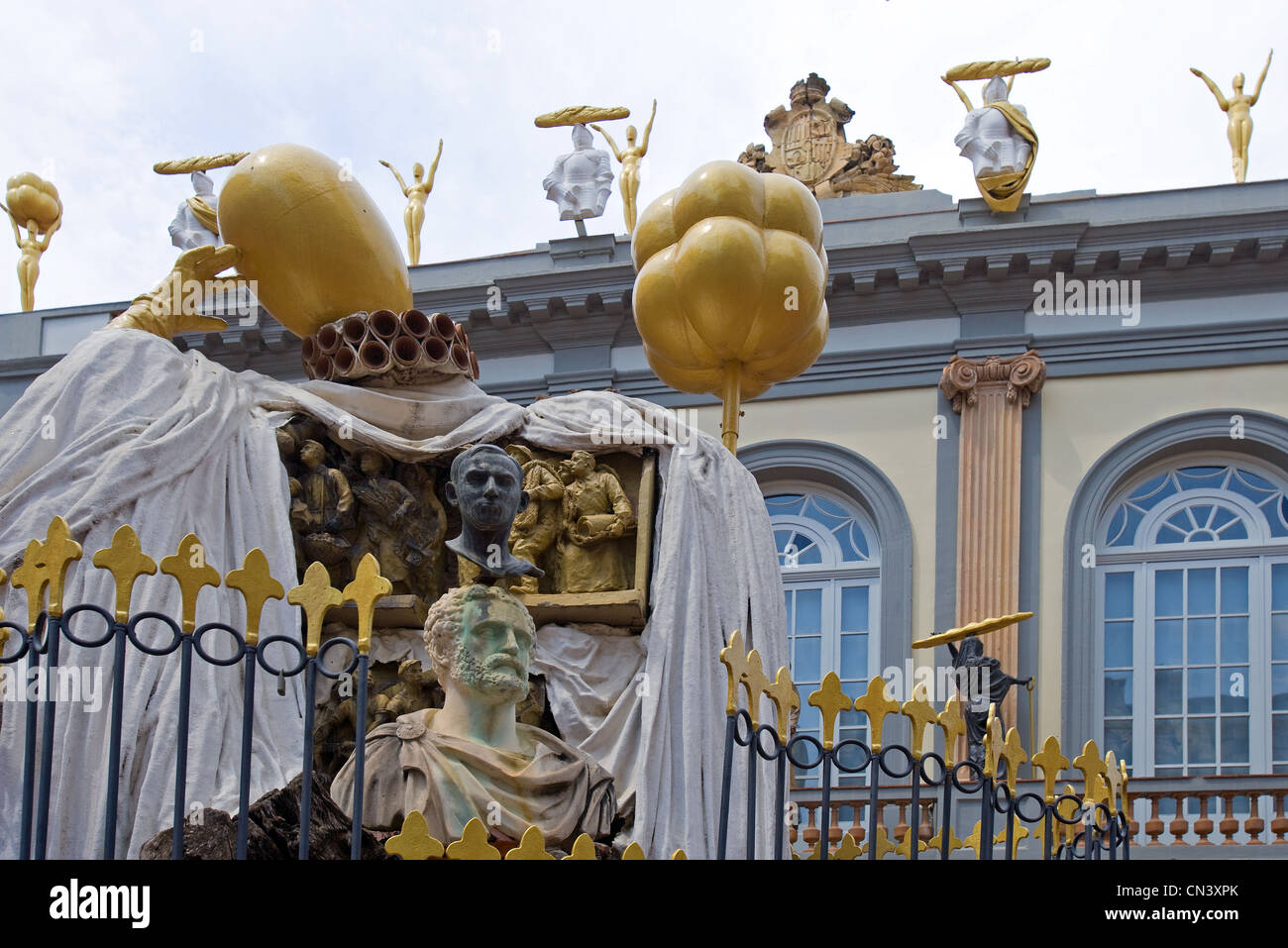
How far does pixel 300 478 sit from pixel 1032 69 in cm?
2224

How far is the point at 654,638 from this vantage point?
9250 millimetres

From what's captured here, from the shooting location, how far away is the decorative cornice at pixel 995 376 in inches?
1151

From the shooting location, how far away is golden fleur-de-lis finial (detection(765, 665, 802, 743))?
8.08 m

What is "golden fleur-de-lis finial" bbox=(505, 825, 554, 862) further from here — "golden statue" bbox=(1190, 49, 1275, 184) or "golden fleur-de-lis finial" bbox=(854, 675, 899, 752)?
"golden statue" bbox=(1190, 49, 1275, 184)

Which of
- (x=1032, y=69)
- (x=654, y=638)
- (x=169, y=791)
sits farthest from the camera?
(x=1032, y=69)

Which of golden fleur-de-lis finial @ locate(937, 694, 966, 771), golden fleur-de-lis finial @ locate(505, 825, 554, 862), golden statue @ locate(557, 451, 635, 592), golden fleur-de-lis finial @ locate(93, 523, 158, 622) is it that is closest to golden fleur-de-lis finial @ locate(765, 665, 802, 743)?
golden fleur-de-lis finial @ locate(937, 694, 966, 771)

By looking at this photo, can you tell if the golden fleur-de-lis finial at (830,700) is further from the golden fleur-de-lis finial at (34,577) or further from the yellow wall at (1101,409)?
the yellow wall at (1101,409)

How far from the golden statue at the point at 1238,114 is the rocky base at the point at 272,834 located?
2350 centimetres

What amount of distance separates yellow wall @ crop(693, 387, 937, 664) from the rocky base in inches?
841

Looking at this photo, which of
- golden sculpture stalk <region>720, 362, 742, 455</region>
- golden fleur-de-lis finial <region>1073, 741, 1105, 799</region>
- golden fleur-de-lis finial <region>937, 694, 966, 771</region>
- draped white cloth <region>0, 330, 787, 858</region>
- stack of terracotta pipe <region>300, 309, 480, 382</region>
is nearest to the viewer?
draped white cloth <region>0, 330, 787, 858</region>

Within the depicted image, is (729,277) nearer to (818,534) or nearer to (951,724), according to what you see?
(951,724)

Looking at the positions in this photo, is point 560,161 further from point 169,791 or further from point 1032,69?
point 169,791
